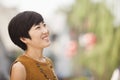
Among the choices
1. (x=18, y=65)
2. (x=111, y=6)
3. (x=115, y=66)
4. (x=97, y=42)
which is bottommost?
(x=115, y=66)

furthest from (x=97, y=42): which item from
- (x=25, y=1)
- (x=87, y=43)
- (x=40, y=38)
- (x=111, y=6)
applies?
(x=40, y=38)

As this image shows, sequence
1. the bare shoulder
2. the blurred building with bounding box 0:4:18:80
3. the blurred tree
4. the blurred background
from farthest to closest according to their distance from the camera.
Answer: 1. the blurred tree
2. the blurred background
3. the blurred building with bounding box 0:4:18:80
4. the bare shoulder

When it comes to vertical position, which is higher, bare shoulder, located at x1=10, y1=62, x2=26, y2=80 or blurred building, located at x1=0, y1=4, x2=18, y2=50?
bare shoulder, located at x1=10, y1=62, x2=26, y2=80

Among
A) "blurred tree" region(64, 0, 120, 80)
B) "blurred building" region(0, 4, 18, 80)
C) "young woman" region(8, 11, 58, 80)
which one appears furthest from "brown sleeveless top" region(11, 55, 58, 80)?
"blurred tree" region(64, 0, 120, 80)

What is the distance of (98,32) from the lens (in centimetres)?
387

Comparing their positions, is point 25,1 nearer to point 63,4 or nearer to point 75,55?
point 63,4

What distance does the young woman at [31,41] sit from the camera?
1499 mm

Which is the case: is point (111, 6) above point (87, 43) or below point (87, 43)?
above

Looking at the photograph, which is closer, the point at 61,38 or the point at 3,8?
the point at 3,8

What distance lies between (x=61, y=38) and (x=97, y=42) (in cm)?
39

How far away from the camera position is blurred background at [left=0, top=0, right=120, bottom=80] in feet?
11.9

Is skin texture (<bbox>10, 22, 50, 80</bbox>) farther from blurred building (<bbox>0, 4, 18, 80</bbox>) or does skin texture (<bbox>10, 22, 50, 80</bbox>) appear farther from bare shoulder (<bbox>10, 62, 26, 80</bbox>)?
blurred building (<bbox>0, 4, 18, 80</bbox>)

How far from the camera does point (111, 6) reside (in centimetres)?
390

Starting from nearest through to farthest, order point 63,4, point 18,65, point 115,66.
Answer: point 18,65 → point 63,4 → point 115,66
